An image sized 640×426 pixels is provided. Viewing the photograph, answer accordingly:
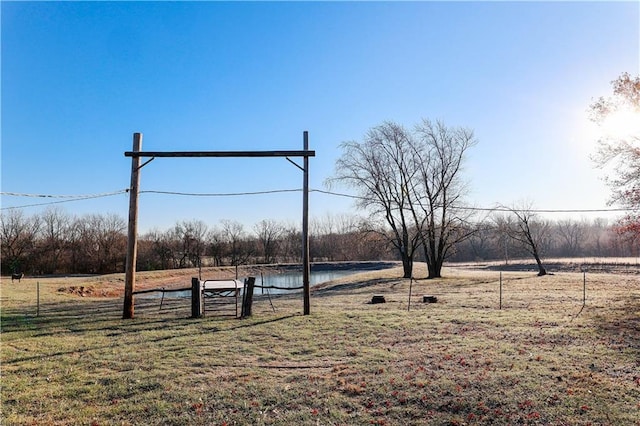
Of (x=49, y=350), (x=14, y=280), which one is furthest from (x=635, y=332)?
(x=14, y=280)

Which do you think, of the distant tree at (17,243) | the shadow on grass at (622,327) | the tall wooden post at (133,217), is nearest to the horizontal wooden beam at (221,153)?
the tall wooden post at (133,217)

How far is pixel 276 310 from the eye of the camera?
1205cm

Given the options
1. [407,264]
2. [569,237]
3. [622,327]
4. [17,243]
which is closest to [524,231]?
[407,264]

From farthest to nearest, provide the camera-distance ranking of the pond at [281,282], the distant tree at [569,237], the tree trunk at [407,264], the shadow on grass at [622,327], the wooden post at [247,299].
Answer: the distant tree at [569,237], the tree trunk at [407,264], the pond at [281,282], the wooden post at [247,299], the shadow on grass at [622,327]

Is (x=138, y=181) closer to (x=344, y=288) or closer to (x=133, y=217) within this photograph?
(x=133, y=217)

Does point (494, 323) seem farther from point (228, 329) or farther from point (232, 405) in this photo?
point (232, 405)

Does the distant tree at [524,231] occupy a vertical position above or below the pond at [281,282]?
above

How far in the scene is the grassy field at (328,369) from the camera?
4.58 m

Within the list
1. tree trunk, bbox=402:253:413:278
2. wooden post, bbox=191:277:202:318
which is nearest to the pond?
wooden post, bbox=191:277:202:318

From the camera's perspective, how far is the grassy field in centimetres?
458

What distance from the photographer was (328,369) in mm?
6129

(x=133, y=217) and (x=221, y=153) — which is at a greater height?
(x=221, y=153)

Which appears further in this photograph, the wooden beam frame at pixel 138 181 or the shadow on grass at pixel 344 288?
the shadow on grass at pixel 344 288

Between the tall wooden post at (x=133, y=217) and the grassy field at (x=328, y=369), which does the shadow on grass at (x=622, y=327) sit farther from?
the tall wooden post at (x=133, y=217)
